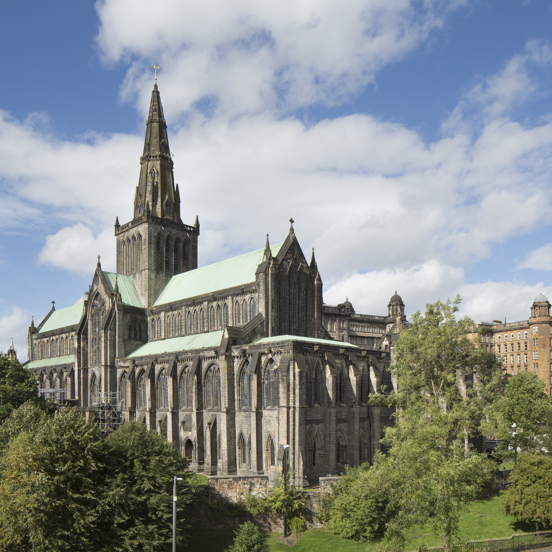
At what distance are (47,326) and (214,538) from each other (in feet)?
244

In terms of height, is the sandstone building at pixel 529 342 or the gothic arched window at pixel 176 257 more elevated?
the gothic arched window at pixel 176 257

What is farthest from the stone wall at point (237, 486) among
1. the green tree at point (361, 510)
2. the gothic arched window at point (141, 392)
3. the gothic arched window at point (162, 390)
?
the gothic arched window at point (141, 392)

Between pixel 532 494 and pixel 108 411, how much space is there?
50.6 m

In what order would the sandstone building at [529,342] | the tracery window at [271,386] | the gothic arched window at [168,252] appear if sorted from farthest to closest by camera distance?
the sandstone building at [529,342], the gothic arched window at [168,252], the tracery window at [271,386]

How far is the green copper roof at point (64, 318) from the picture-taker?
100 m

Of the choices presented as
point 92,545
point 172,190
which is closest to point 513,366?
point 172,190

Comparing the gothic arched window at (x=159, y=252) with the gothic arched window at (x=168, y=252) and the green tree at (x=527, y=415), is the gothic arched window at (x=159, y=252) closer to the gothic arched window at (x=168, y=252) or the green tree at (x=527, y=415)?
the gothic arched window at (x=168, y=252)

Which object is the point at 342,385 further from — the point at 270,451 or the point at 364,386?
the point at 270,451

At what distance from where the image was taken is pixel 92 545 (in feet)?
116

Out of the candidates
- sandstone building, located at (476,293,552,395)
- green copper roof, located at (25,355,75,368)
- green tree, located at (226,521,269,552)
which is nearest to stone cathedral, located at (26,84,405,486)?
green copper roof, located at (25,355,75,368)

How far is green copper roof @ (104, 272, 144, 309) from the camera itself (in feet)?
270

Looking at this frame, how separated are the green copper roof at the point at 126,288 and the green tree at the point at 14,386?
59.3 feet

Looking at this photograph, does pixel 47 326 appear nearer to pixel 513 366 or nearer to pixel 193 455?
pixel 193 455

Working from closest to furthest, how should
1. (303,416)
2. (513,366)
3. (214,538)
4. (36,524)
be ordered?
(36,524)
(214,538)
(303,416)
(513,366)
